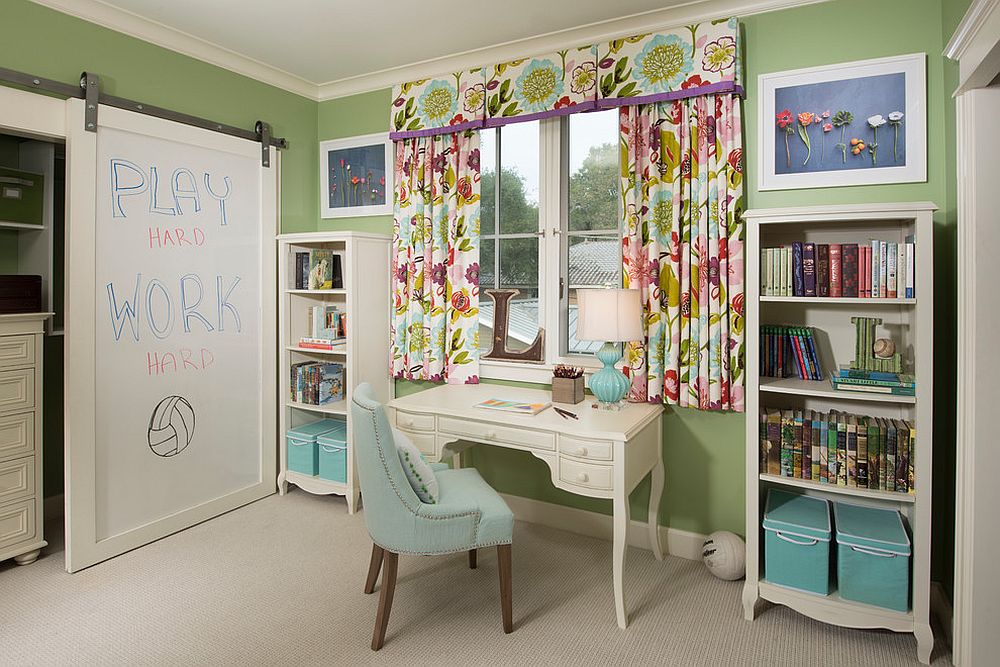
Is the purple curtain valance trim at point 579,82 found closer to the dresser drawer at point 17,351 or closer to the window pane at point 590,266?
the window pane at point 590,266

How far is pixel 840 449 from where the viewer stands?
2.32 meters

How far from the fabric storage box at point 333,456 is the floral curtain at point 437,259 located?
52 centimetres

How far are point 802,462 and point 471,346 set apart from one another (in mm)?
1731

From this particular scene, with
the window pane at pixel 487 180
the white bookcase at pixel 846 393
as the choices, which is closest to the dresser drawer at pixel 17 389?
the window pane at pixel 487 180

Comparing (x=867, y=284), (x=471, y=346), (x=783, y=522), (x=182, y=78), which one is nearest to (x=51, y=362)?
(x=182, y=78)

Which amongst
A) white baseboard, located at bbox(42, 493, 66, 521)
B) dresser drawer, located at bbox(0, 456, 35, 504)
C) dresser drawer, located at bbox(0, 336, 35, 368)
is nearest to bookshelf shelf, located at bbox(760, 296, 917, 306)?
dresser drawer, located at bbox(0, 336, 35, 368)

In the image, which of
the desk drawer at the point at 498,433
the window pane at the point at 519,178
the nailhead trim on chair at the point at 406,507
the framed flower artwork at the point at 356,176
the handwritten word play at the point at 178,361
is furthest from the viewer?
the framed flower artwork at the point at 356,176

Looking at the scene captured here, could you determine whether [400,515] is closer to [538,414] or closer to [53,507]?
[538,414]

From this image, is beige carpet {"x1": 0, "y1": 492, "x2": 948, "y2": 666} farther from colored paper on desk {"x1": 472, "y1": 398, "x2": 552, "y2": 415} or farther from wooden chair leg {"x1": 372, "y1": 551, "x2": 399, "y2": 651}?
colored paper on desk {"x1": 472, "y1": 398, "x2": 552, "y2": 415}

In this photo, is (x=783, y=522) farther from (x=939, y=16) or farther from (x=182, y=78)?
(x=182, y=78)

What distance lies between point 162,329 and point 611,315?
2.24m

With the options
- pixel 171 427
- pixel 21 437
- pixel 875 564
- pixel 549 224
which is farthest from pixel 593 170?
pixel 21 437

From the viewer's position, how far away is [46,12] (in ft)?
8.76

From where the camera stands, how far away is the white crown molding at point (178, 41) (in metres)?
2.77
